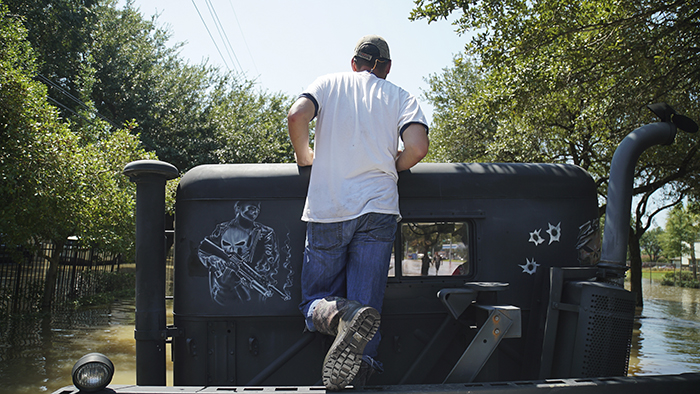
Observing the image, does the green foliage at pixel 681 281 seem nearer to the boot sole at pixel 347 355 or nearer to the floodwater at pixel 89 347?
the floodwater at pixel 89 347

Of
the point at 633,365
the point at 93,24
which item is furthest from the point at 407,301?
the point at 93,24

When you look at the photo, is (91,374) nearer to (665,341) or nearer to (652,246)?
(665,341)

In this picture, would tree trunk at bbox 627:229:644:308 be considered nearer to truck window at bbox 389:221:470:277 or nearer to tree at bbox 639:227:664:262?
truck window at bbox 389:221:470:277

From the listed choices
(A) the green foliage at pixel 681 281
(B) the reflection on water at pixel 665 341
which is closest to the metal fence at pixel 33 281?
(B) the reflection on water at pixel 665 341

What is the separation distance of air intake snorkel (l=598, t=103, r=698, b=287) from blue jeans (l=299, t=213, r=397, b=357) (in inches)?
49.3

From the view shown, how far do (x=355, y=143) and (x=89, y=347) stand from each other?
8338 millimetres

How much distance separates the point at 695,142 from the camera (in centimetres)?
1459

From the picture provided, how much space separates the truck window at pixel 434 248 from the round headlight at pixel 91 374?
1.71 metres

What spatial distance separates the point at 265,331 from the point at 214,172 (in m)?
0.99

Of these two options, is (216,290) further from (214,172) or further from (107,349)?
(107,349)

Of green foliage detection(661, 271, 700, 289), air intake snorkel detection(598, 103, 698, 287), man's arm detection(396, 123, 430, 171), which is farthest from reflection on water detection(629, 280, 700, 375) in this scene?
green foliage detection(661, 271, 700, 289)

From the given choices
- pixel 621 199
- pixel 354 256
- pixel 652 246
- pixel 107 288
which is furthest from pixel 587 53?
pixel 652 246

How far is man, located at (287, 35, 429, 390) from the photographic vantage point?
2.61 metres

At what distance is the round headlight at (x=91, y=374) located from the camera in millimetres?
2170
